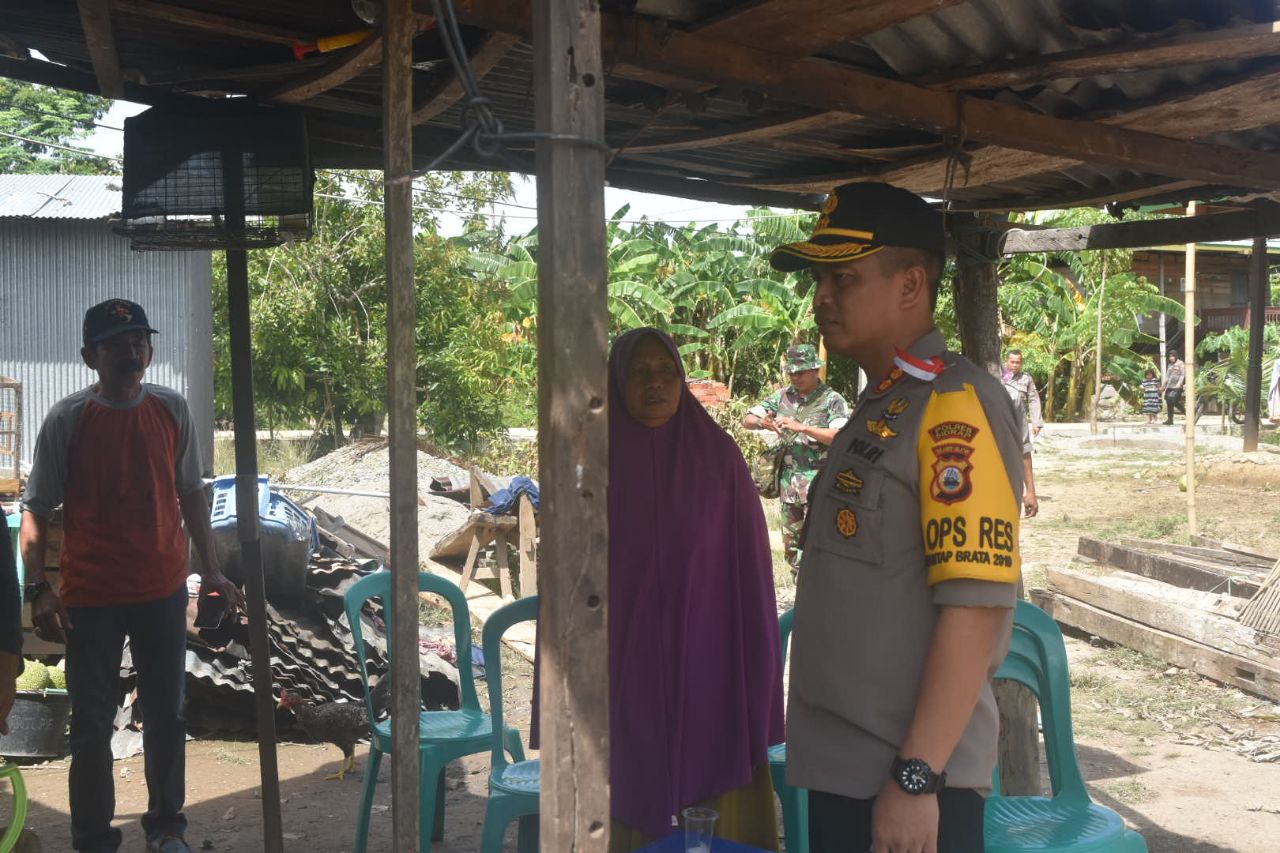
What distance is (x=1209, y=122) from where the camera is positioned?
3.75 m

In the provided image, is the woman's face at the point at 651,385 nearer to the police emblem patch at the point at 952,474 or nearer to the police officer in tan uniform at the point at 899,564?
the police officer in tan uniform at the point at 899,564

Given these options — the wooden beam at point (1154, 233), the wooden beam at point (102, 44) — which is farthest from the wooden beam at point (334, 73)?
the wooden beam at point (1154, 233)

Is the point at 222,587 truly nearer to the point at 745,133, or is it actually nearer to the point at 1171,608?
the point at 745,133

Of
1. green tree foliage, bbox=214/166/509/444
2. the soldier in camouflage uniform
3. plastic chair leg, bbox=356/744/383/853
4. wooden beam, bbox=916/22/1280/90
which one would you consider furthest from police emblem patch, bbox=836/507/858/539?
green tree foliage, bbox=214/166/509/444

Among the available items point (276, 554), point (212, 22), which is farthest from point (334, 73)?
point (276, 554)

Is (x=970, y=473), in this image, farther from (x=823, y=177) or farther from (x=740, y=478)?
(x=823, y=177)

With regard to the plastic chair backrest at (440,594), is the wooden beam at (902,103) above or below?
above

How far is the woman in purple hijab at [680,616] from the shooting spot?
A: 10.9 feet

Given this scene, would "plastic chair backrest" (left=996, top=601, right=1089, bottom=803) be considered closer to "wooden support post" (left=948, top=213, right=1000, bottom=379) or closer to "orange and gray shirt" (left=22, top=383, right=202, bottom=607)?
"wooden support post" (left=948, top=213, right=1000, bottom=379)

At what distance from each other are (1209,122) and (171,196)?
318 cm

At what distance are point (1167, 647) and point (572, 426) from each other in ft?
20.8

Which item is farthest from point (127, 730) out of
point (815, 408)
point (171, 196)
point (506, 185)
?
point (506, 185)

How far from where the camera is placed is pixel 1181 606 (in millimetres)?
7270

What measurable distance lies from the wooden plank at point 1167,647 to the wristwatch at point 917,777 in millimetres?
5330
